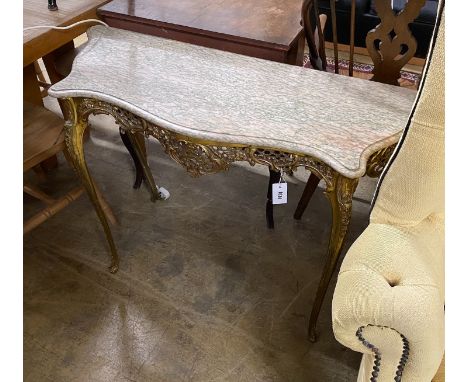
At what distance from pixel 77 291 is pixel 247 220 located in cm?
66

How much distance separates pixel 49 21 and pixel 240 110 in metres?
0.77

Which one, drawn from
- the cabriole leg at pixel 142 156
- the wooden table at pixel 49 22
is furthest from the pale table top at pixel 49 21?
the cabriole leg at pixel 142 156

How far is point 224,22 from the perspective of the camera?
1427 millimetres

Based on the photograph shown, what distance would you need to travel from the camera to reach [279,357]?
4.52ft

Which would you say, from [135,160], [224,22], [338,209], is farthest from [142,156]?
[338,209]

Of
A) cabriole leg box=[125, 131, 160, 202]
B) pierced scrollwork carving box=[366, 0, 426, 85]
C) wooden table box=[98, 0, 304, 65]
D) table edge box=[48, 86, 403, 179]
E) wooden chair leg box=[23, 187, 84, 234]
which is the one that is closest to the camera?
table edge box=[48, 86, 403, 179]

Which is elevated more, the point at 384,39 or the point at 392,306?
the point at 384,39

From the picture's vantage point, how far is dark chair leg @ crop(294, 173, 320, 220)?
1.64 m

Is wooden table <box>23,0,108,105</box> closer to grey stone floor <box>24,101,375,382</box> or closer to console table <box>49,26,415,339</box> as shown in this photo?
console table <box>49,26,415,339</box>

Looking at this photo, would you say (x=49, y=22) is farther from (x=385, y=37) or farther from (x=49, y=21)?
(x=385, y=37)

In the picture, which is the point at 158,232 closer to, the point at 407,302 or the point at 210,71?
the point at 210,71

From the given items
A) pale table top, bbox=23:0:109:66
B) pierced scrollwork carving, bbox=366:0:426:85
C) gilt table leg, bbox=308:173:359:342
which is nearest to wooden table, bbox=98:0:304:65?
pale table top, bbox=23:0:109:66

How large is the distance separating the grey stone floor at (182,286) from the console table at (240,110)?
0.20 metres
